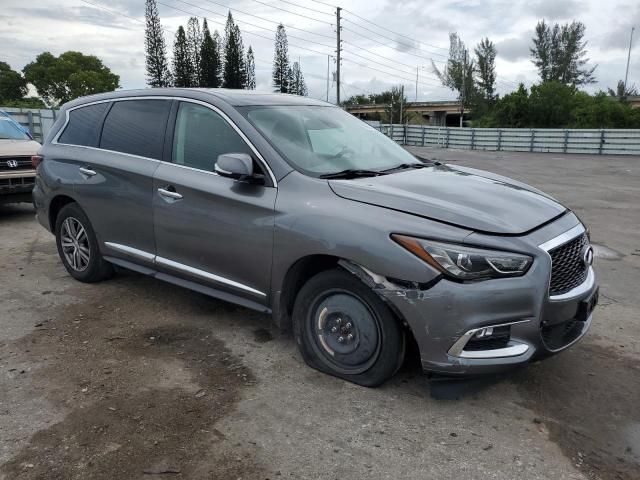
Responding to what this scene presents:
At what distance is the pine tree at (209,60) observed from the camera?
252ft

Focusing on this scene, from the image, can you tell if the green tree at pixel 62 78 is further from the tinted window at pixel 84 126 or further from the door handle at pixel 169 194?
the door handle at pixel 169 194

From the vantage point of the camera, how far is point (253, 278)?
148 inches

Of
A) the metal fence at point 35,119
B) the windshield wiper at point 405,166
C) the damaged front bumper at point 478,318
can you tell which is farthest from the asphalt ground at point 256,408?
the metal fence at point 35,119

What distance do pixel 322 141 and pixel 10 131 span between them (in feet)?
24.2

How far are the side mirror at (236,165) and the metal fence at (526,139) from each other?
23.3 metres

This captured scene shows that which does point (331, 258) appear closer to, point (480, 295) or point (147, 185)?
point (480, 295)

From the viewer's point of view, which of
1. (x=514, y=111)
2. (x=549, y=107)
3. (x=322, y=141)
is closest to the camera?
(x=322, y=141)

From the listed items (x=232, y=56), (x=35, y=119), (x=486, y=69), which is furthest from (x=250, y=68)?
(x=35, y=119)

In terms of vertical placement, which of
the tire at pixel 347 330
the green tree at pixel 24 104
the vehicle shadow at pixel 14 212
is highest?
the green tree at pixel 24 104

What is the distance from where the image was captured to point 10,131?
30.5ft

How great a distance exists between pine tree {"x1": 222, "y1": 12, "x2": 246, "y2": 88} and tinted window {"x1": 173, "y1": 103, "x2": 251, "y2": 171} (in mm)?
74989

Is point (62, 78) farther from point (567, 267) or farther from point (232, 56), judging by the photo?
point (567, 267)

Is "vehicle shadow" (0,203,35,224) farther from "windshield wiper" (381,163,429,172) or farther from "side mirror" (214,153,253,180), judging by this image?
"windshield wiper" (381,163,429,172)

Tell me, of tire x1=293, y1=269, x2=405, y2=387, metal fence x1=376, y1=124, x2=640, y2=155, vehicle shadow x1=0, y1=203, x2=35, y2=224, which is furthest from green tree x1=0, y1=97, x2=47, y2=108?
tire x1=293, y1=269, x2=405, y2=387
